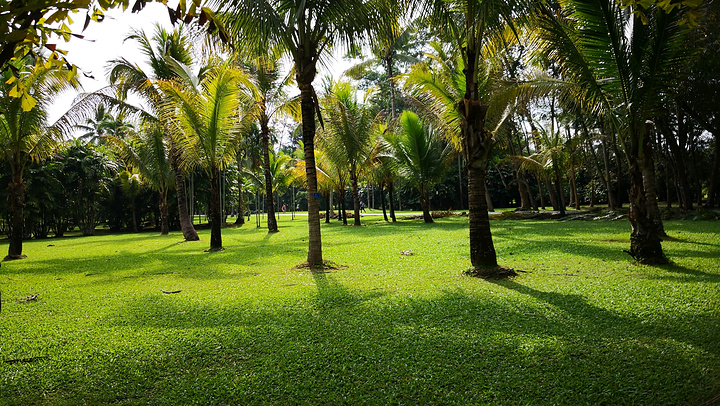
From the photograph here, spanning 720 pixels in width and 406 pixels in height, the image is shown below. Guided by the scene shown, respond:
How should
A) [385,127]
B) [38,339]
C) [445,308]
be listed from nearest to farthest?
[38,339] < [445,308] < [385,127]

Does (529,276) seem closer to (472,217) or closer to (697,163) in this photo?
(472,217)

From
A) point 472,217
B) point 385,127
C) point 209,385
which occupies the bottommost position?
point 209,385

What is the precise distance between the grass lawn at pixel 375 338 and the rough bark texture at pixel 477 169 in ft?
1.69

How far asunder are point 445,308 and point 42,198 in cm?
2172

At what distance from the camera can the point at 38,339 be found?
3.50 meters

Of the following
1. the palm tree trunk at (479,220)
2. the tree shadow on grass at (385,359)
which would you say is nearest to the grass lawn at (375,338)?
the tree shadow on grass at (385,359)

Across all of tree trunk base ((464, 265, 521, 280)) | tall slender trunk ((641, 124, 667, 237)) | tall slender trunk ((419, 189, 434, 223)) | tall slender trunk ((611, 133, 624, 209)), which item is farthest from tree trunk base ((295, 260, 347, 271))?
tall slender trunk ((611, 133, 624, 209))

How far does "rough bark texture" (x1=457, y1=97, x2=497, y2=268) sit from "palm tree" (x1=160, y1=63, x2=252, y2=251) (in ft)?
21.8

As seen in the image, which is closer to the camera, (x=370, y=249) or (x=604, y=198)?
(x=370, y=249)

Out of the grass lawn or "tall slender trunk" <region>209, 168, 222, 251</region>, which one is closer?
the grass lawn

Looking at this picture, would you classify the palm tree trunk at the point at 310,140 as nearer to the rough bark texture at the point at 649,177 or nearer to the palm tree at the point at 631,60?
the palm tree at the point at 631,60

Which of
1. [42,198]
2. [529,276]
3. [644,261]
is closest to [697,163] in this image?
[644,261]

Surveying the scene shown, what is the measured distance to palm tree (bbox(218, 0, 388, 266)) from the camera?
19.4 ft

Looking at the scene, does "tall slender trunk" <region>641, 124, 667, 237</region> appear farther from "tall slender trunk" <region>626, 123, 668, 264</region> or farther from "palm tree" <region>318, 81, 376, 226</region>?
"palm tree" <region>318, 81, 376, 226</region>
